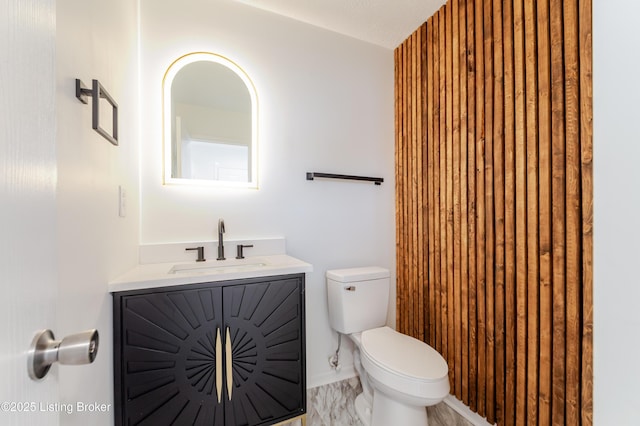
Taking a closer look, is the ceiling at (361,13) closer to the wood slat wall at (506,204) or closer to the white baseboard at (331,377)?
the wood slat wall at (506,204)

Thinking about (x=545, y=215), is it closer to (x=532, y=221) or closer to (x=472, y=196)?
(x=532, y=221)

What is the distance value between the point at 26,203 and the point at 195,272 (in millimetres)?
940

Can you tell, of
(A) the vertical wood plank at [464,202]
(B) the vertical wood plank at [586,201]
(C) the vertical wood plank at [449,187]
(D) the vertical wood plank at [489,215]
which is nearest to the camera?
(B) the vertical wood plank at [586,201]

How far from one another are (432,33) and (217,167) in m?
1.70

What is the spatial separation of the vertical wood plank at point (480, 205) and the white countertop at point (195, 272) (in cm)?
95

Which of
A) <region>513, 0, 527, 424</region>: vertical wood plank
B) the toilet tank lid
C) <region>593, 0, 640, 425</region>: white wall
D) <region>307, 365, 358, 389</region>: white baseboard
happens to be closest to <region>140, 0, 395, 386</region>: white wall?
<region>307, 365, 358, 389</region>: white baseboard

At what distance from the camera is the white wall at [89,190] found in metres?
0.70

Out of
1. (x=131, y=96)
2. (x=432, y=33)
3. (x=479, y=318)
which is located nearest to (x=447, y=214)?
(x=479, y=318)

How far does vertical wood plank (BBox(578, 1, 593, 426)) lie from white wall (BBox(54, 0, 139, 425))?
5.39 feet

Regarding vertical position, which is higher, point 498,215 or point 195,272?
point 498,215

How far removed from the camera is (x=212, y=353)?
118cm

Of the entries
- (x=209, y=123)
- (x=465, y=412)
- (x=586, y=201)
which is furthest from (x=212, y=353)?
(x=586, y=201)

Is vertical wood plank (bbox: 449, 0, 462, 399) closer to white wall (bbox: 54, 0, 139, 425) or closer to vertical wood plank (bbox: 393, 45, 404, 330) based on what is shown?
vertical wood plank (bbox: 393, 45, 404, 330)

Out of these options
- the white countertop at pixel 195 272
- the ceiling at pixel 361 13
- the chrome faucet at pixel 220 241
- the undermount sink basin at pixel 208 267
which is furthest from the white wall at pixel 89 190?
the ceiling at pixel 361 13
